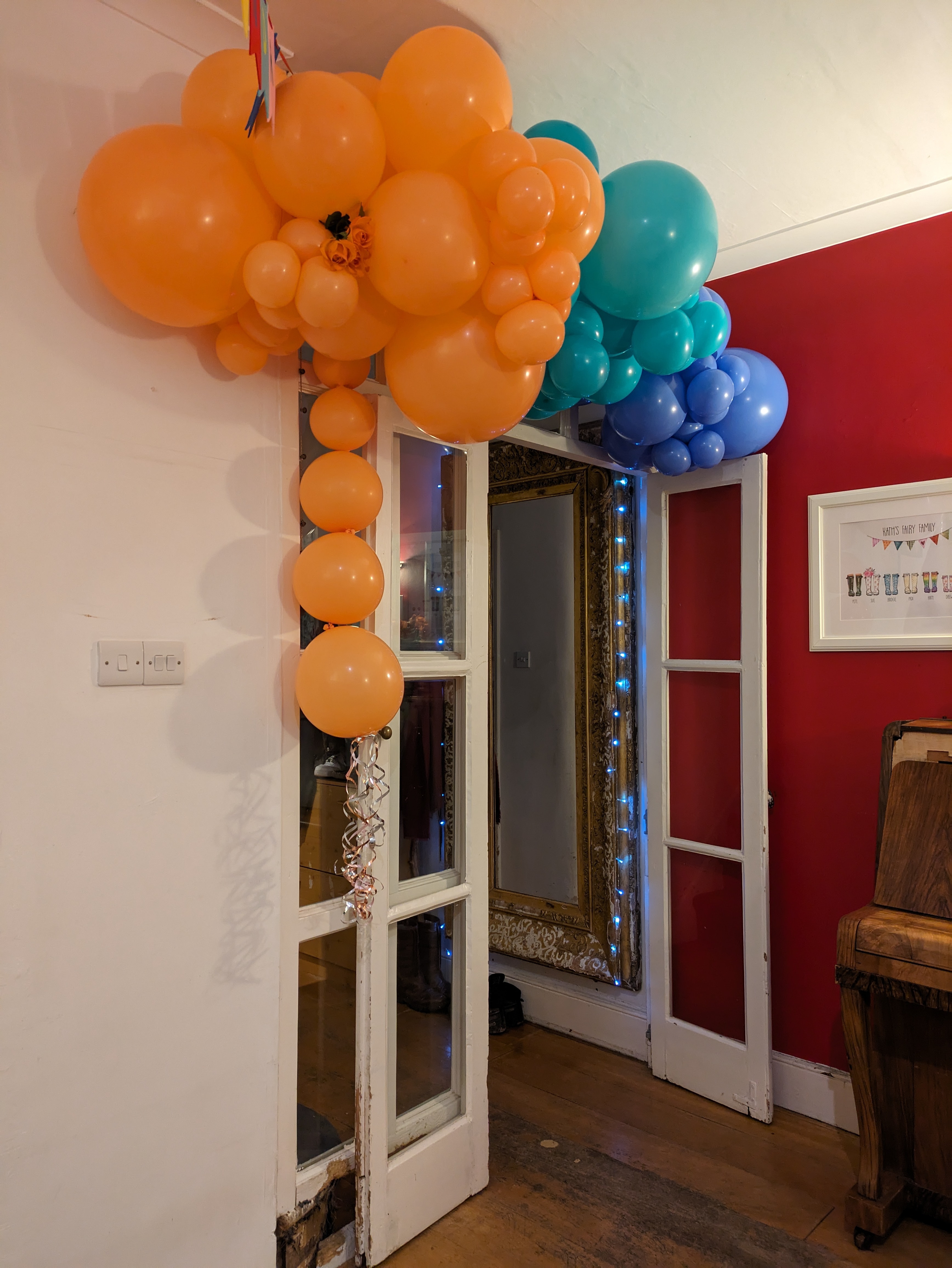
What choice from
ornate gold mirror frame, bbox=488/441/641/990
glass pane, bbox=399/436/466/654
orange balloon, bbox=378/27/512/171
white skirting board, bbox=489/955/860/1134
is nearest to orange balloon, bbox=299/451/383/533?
glass pane, bbox=399/436/466/654

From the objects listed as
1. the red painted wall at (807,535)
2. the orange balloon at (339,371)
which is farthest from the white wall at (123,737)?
the red painted wall at (807,535)

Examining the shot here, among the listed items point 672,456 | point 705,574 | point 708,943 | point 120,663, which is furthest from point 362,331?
point 708,943

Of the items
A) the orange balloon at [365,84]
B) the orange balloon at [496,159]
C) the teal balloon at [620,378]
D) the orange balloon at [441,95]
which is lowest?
the teal balloon at [620,378]

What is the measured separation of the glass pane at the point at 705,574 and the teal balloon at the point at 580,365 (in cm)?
97

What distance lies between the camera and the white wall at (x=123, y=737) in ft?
4.62

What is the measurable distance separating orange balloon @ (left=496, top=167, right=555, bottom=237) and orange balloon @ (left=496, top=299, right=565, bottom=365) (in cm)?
12

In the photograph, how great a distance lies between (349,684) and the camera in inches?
60.4

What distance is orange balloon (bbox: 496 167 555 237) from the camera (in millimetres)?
1316

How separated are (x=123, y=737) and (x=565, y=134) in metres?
1.47

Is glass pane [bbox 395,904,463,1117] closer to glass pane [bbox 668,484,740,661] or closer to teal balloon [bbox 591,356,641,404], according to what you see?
glass pane [bbox 668,484,740,661]

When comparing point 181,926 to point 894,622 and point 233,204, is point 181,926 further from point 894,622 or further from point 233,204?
point 894,622

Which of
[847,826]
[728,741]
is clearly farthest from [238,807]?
[847,826]

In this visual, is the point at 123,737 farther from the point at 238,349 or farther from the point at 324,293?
the point at 324,293

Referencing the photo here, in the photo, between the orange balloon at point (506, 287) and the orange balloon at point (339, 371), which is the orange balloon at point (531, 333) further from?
the orange balloon at point (339, 371)
